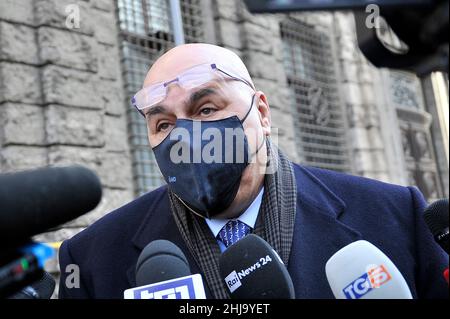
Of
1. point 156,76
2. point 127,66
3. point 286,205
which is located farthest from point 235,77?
point 127,66

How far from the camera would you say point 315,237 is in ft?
7.13

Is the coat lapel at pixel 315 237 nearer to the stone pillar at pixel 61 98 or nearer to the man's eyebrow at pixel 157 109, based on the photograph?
the man's eyebrow at pixel 157 109

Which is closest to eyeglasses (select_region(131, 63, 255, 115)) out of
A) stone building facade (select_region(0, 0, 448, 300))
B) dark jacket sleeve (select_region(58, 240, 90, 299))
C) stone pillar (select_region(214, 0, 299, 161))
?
dark jacket sleeve (select_region(58, 240, 90, 299))

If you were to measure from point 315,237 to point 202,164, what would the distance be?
0.51 meters

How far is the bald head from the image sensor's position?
223 centimetres

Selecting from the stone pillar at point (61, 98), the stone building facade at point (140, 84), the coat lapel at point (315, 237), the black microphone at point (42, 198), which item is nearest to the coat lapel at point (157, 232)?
the coat lapel at point (315, 237)

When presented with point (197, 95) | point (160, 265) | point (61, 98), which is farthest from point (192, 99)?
point (61, 98)

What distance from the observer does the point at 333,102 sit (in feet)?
28.5

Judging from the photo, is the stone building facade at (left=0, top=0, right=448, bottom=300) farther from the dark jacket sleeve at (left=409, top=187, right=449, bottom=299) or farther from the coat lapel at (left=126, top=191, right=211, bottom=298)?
the coat lapel at (left=126, top=191, right=211, bottom=298)

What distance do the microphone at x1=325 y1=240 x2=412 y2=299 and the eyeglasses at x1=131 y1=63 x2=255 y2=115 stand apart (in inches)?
41.4

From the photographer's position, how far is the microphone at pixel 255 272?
4.03 ft

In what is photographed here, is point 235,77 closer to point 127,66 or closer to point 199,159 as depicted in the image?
point 199,159
